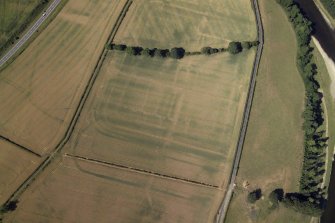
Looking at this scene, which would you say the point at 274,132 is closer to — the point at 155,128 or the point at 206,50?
the point at 206,50

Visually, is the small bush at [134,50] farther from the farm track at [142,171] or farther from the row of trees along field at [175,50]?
the farm track at [142,171]

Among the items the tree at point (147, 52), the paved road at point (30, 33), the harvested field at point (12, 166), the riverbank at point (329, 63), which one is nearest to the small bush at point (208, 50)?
the tree at point (147, 52)

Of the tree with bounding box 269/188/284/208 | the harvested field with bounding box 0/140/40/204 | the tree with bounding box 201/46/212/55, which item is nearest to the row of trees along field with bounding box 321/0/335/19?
the tree with bounding box 201/46/212/55

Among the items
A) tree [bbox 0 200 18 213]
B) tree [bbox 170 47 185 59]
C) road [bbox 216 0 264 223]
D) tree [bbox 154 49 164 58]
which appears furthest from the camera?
tree [bbox 154 49 164 58]

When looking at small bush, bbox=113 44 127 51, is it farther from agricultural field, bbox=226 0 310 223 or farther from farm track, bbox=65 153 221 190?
agricultural field, bbox=226 0 310 223

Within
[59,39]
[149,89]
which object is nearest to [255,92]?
[149,89]

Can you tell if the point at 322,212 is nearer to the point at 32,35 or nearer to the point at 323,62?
the point at 323,62
